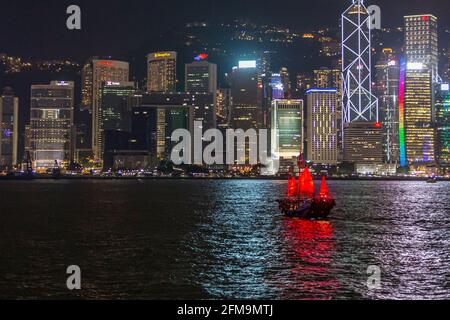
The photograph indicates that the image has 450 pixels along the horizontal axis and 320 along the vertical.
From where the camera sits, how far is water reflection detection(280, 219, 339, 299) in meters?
33.7

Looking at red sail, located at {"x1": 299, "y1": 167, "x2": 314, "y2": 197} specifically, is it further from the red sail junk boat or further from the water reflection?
the water reflection

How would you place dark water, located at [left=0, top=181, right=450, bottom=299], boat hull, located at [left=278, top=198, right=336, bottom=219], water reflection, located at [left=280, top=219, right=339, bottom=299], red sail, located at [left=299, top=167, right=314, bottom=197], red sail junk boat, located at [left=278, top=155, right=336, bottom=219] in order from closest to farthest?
water reflection, located at [left=280, top=219, right=339, bottom=299] < dark water, located at [left=0, top=181, right=450, bottom=299] < boat hull, located at [left=278, top=198, right=336, bottom=219] < red sail junk boat, located at [left=278, top=155, right=336, bottom=219] < red sail, located at [left=299, top=167, right=314, bottom=197]

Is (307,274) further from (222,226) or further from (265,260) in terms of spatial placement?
(222,226)

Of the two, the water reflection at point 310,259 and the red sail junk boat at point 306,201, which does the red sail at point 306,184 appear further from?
the water reflection at point 310,259

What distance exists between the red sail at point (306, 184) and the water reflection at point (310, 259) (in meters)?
10.6

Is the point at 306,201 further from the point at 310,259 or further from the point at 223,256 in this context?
the point at 310,259

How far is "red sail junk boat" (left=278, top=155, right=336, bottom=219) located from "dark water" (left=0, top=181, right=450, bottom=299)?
6.78 feet

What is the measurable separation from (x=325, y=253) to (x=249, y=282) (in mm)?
13054

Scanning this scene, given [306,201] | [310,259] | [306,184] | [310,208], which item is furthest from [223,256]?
[306,184]

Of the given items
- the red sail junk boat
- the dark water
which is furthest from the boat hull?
the dark water

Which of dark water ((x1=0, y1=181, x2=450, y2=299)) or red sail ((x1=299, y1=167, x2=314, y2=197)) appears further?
red sail ((x1=299, y1=167, x2=314, y2=197))

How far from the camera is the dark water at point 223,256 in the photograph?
33875 millimetres

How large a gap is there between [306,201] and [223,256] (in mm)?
33910
